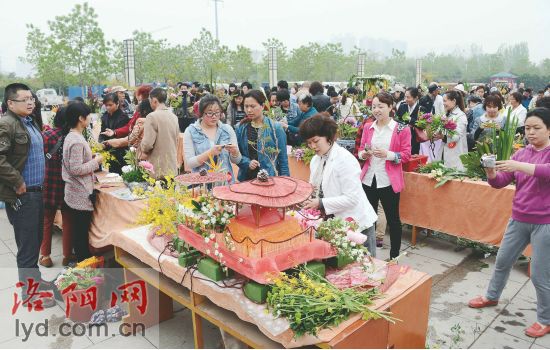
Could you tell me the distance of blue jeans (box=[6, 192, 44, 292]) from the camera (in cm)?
307

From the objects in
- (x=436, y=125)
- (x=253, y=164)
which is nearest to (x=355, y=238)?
(x=253, y=164)

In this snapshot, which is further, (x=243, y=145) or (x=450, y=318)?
(x=243, y=145)

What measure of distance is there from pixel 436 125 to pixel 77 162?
3702 millimetres

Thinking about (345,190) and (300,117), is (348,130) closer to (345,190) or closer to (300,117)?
(300,117)

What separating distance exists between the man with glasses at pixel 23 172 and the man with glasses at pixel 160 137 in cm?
101

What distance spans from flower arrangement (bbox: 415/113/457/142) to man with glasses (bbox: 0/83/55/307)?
3837 millimetres

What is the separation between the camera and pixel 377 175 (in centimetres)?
350

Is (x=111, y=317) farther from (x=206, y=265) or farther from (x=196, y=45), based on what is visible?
(x=196, y=45)

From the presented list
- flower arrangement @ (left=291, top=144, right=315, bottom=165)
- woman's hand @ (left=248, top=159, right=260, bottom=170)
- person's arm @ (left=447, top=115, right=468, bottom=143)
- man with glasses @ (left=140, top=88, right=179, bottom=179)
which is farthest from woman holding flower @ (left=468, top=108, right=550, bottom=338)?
man with glasses @ (left=140, top=88, right=179, bottom=179)

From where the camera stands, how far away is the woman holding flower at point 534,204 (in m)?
2.59

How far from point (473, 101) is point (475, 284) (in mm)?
5008

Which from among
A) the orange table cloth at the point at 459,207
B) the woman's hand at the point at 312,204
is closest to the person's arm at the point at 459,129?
the orange table cloth at the point at 459,207

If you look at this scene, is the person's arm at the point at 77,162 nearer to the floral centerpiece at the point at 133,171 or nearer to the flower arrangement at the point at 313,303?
the floral centerpiece at the point at 133,171

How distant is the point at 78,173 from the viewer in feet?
11.2
